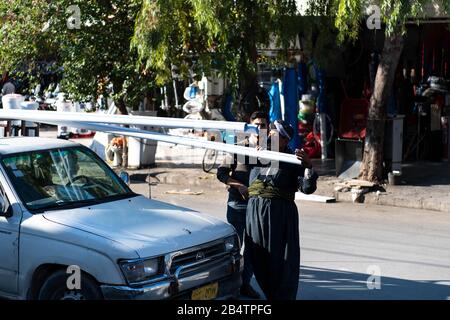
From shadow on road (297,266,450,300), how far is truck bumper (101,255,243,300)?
1.36 meters

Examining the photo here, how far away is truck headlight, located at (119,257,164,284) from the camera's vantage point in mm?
5809

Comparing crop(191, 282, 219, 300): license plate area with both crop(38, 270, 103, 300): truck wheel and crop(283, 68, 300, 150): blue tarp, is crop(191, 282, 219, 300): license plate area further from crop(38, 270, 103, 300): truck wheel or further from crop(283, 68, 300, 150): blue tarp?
crop(283, 68, 300, 150): blue tarp

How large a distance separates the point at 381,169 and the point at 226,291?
8.42 m

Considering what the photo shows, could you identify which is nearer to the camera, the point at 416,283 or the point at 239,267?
the point at 239,267

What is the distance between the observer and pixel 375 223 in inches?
471

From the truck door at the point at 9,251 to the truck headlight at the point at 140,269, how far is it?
1.07 m

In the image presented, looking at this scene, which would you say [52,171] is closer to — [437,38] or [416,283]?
[416,283]

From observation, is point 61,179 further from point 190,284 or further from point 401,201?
point 401,201

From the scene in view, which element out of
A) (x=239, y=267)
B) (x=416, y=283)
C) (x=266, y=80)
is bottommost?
(x=416, y=283)

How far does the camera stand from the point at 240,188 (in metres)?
7.48

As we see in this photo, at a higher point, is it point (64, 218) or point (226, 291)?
point (64, 218)

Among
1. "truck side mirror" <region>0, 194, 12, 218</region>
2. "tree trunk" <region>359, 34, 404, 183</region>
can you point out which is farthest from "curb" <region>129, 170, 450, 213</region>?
"truck side mirror" <region>0, 194, 12, 218</region>

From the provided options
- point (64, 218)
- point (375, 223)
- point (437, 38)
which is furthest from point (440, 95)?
point (64, 218)

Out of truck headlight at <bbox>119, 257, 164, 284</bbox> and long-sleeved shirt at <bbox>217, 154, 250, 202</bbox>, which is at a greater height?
long-sleeved shirt at <bbox>217, 154, 250, 202</bbox>
